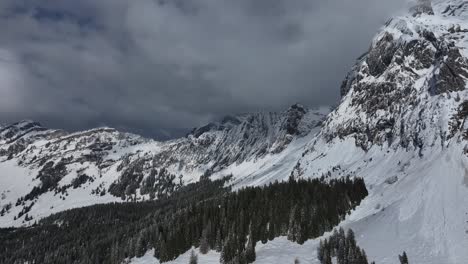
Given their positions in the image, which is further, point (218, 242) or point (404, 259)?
point (218, 242)

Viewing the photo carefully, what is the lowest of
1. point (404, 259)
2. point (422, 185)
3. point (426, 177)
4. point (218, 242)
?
point (404, 259)

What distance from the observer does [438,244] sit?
291 ft

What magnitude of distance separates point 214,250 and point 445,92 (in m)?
111

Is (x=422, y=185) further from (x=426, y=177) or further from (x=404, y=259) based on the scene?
(x=404, y=259)

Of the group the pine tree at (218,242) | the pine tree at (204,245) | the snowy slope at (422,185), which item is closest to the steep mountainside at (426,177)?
the snowy slope at (422,185)

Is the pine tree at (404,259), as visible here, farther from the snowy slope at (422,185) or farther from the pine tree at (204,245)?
the pine tree at (204,245)

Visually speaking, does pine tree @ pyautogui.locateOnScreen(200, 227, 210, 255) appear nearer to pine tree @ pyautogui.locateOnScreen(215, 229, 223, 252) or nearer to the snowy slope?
pine tree @ pyautogui.locateOnScreen(215, 229, 223, 252)

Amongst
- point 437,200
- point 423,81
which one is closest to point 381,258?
point 437,200

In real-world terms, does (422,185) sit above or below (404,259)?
above

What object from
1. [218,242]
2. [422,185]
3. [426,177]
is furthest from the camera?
[218,242]

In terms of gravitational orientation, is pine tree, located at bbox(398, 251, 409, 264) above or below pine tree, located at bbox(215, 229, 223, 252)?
below

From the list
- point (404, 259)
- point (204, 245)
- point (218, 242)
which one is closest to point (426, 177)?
point (404, 259)

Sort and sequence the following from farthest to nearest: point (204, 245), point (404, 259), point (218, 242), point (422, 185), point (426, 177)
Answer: point (204, 245)
point (218, 242)
point (426, 177)
point (422, 185)
point (404, 259)

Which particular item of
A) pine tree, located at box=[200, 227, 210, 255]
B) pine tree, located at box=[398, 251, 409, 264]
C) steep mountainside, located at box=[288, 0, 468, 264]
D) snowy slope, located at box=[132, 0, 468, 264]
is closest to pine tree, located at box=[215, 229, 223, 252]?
pine tree, located at box=[200, 227, 210, 255]
